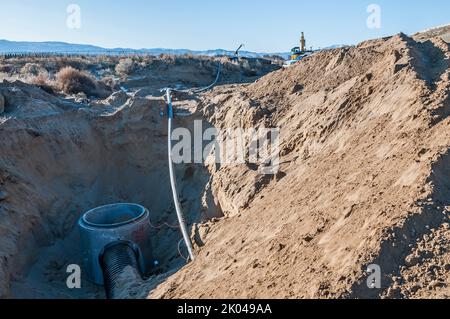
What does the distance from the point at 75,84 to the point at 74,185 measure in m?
7.93

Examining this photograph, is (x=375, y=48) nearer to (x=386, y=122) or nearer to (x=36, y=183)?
(x=386, y=122)

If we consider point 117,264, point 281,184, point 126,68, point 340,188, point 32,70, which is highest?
point 126,68

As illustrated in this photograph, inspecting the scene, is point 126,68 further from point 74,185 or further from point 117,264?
point 117,264

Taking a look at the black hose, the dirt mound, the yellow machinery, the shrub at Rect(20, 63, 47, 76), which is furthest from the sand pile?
the yellow machinery

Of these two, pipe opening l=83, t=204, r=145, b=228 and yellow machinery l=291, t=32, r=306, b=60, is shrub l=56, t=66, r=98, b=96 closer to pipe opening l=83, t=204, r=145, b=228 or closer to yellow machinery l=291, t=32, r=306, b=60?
pipe opening l=83, t=204, r=145, b=228

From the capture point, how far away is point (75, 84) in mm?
17844

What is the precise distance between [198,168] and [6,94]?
5.96 meters

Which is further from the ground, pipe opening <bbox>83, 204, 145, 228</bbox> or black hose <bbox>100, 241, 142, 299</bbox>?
pipe opening <bbox>83, 204, 145, 228</bbox>

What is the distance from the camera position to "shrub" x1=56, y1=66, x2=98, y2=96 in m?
17.5

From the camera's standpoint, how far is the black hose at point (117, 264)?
27.0ft

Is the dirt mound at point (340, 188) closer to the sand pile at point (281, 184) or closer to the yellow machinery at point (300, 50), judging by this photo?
the sand pile at point (281, 184)

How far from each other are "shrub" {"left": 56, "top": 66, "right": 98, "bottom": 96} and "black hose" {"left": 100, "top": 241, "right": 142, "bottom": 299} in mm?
10079

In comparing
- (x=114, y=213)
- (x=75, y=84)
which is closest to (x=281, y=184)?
(x=114, y=213)
